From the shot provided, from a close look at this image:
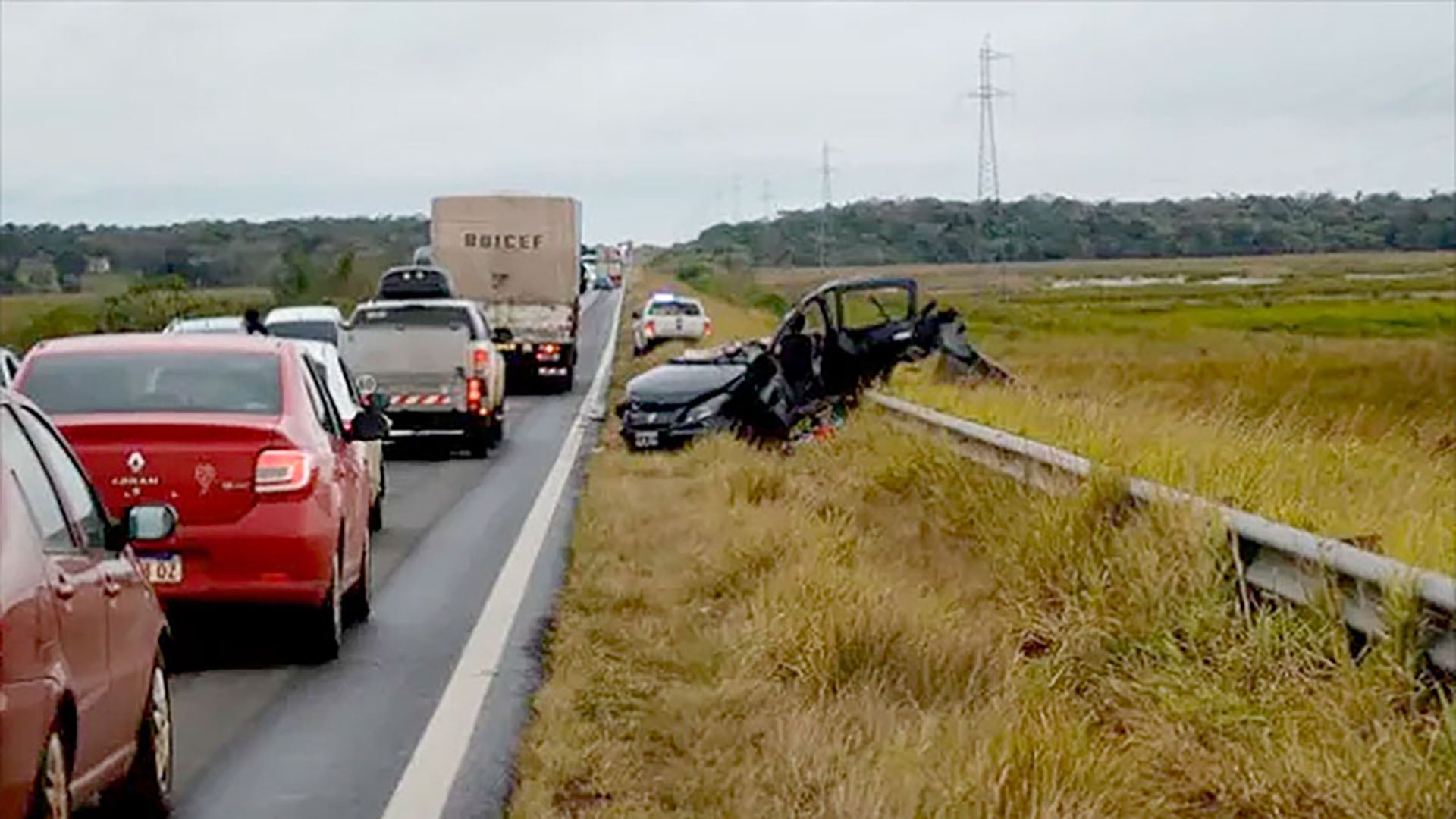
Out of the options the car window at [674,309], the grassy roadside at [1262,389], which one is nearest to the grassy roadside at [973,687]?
the grassy roadside at [1262,389]

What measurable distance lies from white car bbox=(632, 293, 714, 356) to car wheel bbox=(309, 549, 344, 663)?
46.7 m

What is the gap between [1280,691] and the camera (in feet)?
30.1

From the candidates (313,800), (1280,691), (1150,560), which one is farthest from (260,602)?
(1280,691)

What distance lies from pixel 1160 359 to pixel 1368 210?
30.7m

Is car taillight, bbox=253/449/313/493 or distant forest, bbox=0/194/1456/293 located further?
distant forest, bbox=0/194/1456/293

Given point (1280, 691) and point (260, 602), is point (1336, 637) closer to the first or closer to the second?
point (1280, 691)

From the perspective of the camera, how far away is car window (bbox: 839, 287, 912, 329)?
26.8 meters

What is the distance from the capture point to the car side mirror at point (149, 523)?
7961 mm

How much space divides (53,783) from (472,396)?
22872 mm

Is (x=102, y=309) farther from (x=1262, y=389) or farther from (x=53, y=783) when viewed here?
(x=53, y=783)

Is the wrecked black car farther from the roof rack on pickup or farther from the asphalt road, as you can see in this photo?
the roof rack on pickup

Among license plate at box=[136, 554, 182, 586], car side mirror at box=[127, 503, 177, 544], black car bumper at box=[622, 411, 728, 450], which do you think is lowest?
black car bumper at box=[622, 411, 728, 450]

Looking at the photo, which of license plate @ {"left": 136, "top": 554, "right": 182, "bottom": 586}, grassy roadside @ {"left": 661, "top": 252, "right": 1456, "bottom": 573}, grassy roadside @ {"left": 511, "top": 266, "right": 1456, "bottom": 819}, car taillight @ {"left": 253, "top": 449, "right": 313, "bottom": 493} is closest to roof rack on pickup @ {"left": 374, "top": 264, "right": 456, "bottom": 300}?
grassy roadside @ {"left": 661, "top": 252, "right": 1456, "bottom": 573}

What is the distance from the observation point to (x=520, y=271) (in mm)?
47000
